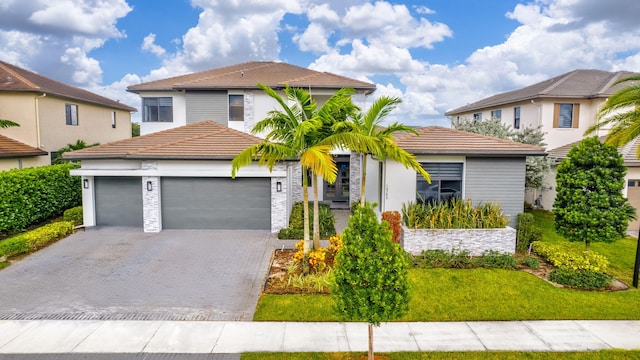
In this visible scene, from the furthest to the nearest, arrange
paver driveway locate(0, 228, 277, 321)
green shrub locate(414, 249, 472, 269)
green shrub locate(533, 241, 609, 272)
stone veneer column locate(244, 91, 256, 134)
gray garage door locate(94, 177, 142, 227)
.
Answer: stone veneer column locate(244, 91, 256, 134), gray garage door locate(94, 177, 142, 227), green shrub locate(414, 249, 472, 269), green shrub locate(533, 241, 609, 272), paver driveway locate(0, 228, 277, 321)

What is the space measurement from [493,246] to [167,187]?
503 inches

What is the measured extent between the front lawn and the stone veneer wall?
1303 mm

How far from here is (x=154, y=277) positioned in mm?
11516

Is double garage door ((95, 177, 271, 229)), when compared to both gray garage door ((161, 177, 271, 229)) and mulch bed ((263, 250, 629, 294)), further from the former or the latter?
mulch bed ((263, 250, 629, 294))

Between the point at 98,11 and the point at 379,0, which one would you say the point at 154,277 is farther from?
the point at 379,0

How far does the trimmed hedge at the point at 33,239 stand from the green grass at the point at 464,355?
34.3 feet

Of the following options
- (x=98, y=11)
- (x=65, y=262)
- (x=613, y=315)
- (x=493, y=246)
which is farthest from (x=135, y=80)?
(x=613, y=315)

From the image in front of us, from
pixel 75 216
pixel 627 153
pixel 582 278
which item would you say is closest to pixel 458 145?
pixel 582 278

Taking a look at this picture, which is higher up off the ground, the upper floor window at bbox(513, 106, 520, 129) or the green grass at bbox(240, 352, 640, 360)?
the upper floor window at bbox(513, 106, 520, 129)

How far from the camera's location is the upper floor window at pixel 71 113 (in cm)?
2567

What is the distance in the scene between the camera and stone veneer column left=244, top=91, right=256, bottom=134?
21766mm

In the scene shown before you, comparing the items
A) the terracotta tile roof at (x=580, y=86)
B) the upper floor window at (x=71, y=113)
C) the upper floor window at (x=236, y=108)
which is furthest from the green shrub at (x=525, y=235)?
the upper floor window at (x=71, y=113)

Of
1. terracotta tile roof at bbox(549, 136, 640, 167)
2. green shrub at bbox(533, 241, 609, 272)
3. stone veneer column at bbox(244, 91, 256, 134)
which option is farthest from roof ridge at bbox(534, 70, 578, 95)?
stone veneer column at bbox(244, 91, 256, 134)

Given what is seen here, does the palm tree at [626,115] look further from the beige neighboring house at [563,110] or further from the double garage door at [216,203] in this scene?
the double garage door at [216,203]
